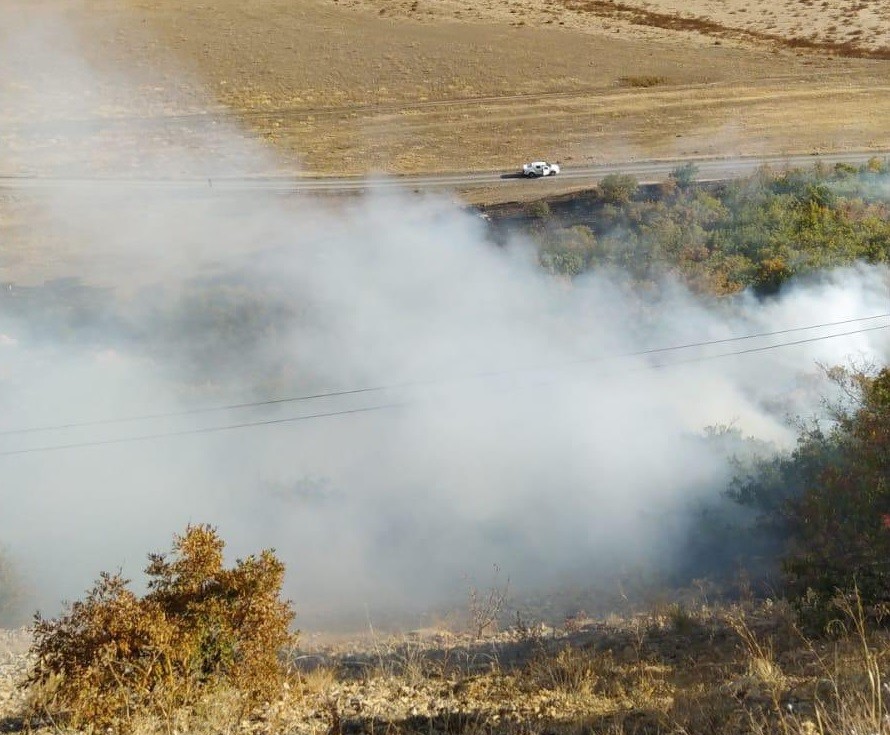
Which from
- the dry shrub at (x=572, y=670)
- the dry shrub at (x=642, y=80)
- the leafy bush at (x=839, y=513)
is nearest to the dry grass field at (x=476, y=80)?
the dry shrub at (x=642, y=80)

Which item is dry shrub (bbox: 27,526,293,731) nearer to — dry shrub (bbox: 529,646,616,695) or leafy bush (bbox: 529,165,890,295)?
dry shrub (bbox: 529,646,616,695)

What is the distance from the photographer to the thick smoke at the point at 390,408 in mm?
17469

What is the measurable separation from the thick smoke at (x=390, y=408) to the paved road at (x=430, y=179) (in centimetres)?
1004

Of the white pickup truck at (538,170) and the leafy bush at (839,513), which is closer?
the leafy bush at (839,513)

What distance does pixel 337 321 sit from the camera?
2573cm

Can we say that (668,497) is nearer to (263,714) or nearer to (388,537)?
(388,537)

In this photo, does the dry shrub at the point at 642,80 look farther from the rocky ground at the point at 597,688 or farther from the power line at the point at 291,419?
the rocky ground at the point at 597,688

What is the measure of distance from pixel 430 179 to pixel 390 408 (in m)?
22.3

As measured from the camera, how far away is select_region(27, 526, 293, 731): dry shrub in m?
7.41

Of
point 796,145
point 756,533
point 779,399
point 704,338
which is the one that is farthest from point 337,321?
point 796,145

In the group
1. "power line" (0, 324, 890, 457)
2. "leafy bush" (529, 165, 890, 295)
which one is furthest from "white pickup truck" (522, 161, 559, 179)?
"power line" (0, 324, 890, 457)

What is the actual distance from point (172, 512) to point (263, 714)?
12156 mm

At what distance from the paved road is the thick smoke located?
10041 millimetres

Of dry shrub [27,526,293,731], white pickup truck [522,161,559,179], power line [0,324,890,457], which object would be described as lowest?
power line [0,324,890,457]
